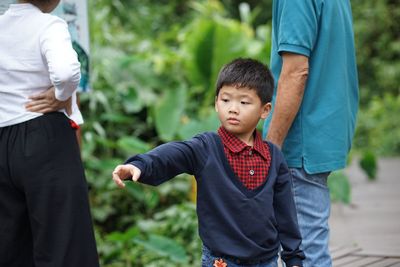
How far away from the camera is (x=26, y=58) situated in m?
2.95

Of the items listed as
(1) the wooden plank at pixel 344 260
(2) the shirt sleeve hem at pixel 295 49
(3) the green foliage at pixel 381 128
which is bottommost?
(3) the green foliage at pixel 381 128

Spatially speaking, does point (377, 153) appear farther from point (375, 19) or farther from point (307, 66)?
point (307, 66)

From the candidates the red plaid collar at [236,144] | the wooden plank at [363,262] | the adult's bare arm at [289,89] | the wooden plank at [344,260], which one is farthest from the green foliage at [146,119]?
the red plaid collar at [236,144]

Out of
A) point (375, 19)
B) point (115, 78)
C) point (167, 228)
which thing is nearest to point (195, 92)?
point (115, 78)

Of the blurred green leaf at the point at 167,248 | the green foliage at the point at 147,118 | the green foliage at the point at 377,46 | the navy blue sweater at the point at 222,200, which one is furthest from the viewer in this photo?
the green foliage at the point at 377,46

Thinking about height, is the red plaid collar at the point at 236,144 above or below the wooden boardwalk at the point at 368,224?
above

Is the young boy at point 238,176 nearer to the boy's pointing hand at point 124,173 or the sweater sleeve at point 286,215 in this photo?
the sweater sleeve at point 286,215

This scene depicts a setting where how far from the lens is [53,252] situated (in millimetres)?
3043

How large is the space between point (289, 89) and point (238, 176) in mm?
492

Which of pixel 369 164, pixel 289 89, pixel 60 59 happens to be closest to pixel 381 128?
pixel 369 164

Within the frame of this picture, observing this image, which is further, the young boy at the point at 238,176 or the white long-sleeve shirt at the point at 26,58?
the white long-sleeve shirt at the point at 26,58

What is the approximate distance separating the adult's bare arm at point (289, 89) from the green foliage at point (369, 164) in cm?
562

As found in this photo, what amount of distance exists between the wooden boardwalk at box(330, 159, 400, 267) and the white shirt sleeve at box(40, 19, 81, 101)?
209cm

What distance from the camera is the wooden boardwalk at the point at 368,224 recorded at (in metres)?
4.63
